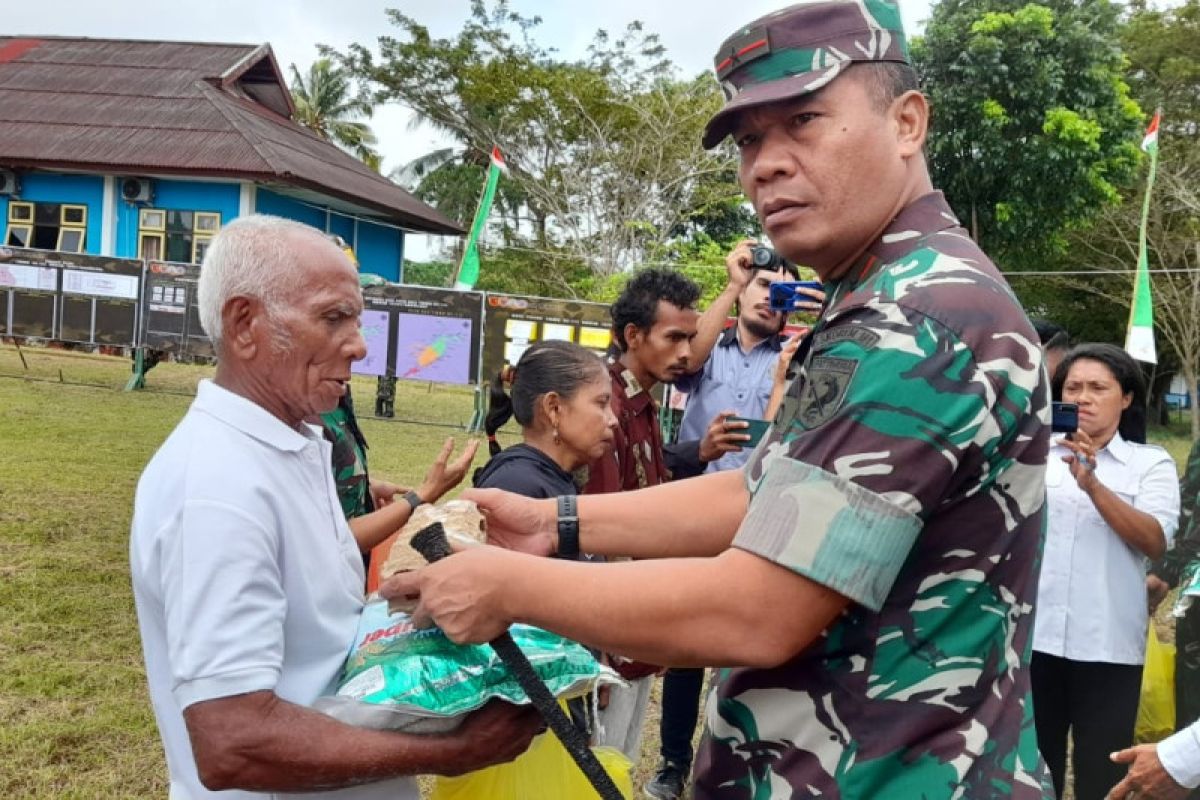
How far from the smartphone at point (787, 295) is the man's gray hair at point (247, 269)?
2.87 meters

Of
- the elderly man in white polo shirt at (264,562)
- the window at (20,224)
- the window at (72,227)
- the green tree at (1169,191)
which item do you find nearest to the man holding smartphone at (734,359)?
the elderly man in white polo shirt at (264,562)

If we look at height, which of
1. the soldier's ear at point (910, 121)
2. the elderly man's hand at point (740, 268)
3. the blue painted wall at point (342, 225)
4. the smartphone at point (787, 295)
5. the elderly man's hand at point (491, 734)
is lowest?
the elderly man's hand at point (491, 734)

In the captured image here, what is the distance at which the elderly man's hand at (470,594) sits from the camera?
1.34 m

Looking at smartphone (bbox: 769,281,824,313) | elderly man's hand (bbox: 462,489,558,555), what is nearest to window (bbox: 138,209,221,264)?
smartphone (bbox: 769,281,824,313)

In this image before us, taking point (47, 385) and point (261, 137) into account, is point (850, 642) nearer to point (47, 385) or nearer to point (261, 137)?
point (47, 385)

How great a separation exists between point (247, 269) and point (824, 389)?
1.07 meters

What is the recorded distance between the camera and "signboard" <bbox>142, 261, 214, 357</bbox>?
1525cm

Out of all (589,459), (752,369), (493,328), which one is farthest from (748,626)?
(493,328)

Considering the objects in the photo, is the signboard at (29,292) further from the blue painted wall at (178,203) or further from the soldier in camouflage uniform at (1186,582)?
the soldier in camouflage uniform at (1186,582)

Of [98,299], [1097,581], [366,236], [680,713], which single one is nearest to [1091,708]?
[1097,581]

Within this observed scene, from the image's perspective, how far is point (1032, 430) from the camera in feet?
4.25

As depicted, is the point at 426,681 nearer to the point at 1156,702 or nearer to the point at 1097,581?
the point at 1097,581

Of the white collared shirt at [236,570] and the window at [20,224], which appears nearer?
the white collared shirt at [236,570]

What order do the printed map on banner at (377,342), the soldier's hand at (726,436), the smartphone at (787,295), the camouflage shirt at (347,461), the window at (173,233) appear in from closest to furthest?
the camouflage shirt at (347,461) → the soldier's hand at (726,436) → the smartphone at (787,295) → the printed map on banner at (377,342) → the window at (173,233)
